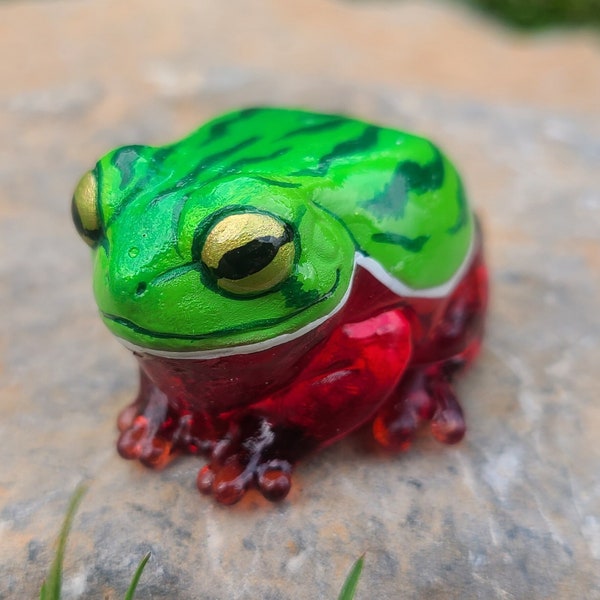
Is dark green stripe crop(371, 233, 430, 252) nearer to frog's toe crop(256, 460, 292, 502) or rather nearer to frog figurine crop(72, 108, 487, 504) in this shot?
frog figurine crop(72, 108, 487, 504)

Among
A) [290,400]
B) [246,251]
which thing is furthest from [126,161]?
[290,400]

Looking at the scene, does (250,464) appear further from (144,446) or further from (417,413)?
(417,413)

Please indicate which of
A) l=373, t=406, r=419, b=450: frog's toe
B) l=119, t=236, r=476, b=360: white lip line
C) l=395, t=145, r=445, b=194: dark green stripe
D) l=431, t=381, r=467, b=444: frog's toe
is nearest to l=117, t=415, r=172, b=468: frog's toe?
l=119, t=236, r=476, b=360: white lip line

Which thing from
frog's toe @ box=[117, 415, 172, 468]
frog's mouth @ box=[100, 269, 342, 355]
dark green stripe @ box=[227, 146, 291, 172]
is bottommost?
frog's toe @ box=[117, 415, 172, 468]

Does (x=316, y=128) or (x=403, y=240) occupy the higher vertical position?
(x=316, y=128)

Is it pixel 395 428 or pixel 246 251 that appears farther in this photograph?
pixel 395 428

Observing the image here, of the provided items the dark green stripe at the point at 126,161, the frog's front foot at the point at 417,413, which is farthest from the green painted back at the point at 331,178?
the frog's front foot at the point at 417,413

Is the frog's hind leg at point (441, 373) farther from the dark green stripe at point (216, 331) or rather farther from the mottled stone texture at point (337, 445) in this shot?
the dark green stripe at point (216, 331)
